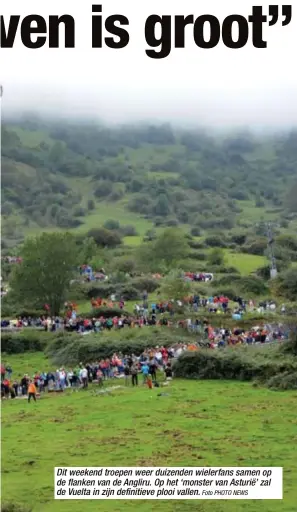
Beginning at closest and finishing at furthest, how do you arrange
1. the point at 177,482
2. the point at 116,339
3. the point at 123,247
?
the point at 177,482 < the point at 116,339 < the point at 123,247

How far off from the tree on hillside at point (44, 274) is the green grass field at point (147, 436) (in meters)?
27.4

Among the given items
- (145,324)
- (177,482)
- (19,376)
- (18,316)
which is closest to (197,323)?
(145,324)

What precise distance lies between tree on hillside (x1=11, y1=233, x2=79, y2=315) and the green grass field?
2741 centimetres

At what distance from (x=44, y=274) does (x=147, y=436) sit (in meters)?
36.9

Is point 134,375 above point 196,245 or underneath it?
underneath

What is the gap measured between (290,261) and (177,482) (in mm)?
88914

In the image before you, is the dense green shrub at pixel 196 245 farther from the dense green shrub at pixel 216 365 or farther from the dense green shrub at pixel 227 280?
the dense green shrub at pixel 216 365

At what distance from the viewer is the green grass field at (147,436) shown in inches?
1006

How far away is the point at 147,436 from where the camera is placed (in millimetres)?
31984

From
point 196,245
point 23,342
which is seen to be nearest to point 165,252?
point 196,245

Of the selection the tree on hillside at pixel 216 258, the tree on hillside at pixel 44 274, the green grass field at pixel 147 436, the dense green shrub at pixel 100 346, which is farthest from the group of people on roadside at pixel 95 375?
the tree on hillside at pixel 216 258

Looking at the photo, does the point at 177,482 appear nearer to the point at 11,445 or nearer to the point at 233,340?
the point at 11,445

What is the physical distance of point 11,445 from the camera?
103 ft
